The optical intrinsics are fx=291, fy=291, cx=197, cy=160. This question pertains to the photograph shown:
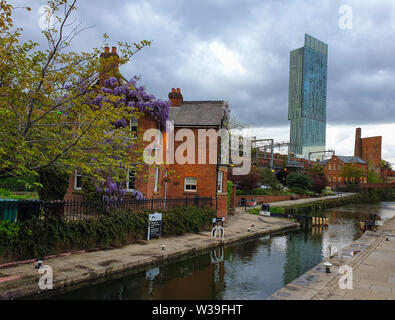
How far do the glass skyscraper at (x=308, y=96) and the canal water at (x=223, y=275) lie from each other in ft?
441

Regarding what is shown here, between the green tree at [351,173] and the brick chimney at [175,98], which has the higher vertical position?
the brick chimney at [175,98]

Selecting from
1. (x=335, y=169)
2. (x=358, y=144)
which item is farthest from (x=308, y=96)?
(x=335, y=169)

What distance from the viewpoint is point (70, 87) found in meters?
10.0

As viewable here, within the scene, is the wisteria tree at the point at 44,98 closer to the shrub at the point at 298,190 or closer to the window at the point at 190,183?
the window at the point at 190,183

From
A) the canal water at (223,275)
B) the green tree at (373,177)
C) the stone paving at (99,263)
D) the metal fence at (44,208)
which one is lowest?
the canal water at (223,275)

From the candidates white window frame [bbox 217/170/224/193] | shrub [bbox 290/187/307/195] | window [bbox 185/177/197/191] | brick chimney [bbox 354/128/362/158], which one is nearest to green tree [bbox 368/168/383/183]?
brick chimney [bbox 354/128/362/158]

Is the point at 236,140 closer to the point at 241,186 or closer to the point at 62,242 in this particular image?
the point at 241,186

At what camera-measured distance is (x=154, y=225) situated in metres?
16.0

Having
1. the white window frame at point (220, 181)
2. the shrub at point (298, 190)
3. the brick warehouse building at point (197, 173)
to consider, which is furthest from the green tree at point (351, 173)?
the white window frame at point (220, 181)

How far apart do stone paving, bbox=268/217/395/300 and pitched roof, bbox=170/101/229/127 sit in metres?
12.9

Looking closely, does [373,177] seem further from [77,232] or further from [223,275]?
[77,232]

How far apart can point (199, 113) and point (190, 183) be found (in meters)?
5.77

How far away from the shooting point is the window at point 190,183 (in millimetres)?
23469

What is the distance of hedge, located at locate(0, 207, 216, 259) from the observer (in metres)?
10.2
